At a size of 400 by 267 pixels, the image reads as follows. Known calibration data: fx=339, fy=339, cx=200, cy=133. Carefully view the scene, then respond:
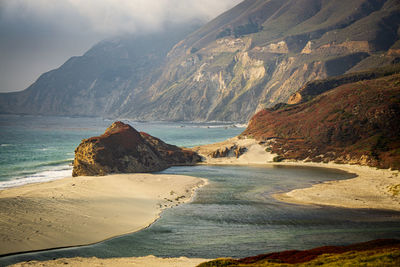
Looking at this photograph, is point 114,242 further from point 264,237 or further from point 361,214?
point 361,214

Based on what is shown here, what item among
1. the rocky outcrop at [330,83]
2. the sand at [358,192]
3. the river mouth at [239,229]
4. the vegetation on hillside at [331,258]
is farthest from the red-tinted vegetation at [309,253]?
the rocky outcrop at [330,83]

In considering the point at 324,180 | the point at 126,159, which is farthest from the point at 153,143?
the point at 324,180

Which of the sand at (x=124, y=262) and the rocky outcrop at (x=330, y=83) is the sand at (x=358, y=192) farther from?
the rocky outcrop at (x=330, y=83)

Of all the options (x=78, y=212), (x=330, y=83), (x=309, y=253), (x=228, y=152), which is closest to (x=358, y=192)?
(x=309, y=253)

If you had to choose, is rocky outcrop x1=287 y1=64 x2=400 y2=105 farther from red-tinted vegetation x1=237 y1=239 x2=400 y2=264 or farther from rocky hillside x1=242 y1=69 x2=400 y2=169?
red-tinted vegetation x1=237 y1=239 x2=400 y2=264

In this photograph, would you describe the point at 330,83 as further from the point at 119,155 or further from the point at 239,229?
the point at 239,229

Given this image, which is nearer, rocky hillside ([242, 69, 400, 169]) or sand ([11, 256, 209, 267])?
sand ([11, 256, 209, 267])

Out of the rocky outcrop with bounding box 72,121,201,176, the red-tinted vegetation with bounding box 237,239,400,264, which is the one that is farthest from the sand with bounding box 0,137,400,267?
the rocky outcrop with bounding box 72,121,201,176
